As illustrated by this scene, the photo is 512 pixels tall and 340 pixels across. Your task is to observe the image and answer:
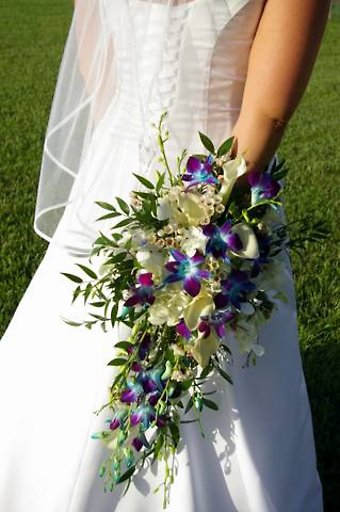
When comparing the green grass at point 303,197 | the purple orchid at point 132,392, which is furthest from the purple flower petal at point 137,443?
the green grass at point 303,197

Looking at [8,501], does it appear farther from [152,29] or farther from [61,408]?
[152,29]

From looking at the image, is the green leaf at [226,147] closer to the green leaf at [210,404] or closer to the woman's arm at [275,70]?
the woman's arm at [275,70]

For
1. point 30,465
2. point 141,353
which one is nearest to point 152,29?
point 141,353

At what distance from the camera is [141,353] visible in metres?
1.71

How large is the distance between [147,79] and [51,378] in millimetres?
830

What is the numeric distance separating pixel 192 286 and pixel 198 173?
0.76 ft

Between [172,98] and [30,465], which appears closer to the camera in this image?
[172,98]

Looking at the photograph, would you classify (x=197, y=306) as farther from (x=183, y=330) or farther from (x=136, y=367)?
(x=136, y=367)

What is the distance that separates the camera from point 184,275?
155 cm

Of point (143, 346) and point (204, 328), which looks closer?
point (204, 328)

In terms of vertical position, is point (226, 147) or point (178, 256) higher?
point (226, 147)

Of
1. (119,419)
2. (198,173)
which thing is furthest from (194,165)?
(119,419)

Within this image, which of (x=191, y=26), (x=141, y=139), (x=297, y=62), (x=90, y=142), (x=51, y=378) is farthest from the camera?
(x=51, y=378)

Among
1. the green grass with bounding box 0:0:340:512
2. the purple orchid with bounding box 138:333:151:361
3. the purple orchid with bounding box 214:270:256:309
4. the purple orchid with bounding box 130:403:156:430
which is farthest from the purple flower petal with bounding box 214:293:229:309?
the green grass with bounding box 0:0:340:512
